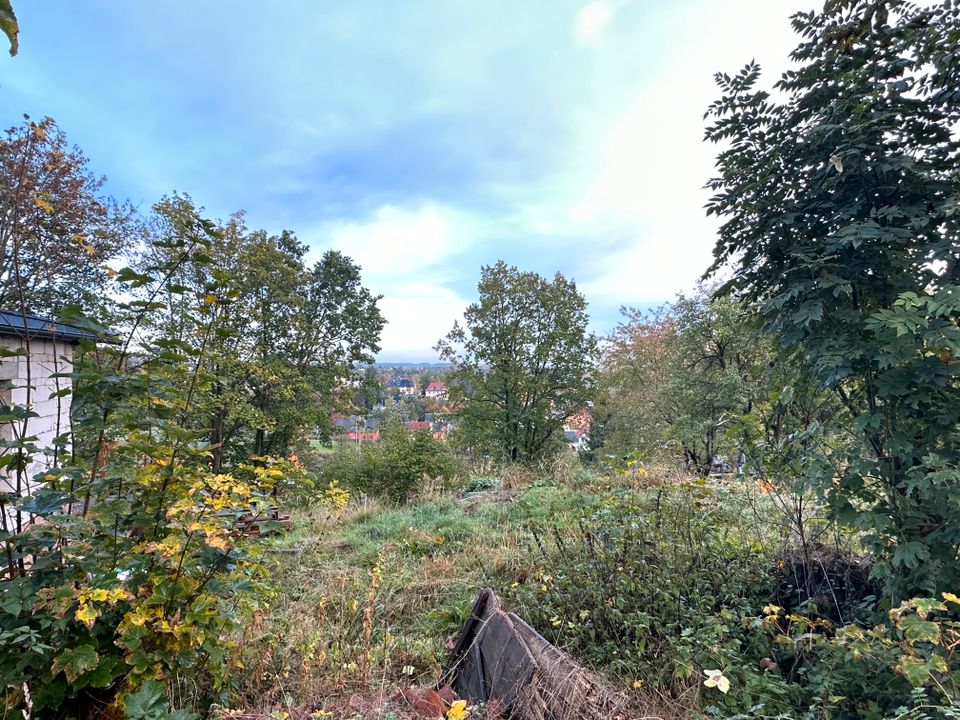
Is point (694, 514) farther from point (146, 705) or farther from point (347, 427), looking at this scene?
point (347, 427)

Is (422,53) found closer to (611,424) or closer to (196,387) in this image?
(196,387)

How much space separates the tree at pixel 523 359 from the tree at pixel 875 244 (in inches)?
478

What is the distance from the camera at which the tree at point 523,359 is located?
48.1ft

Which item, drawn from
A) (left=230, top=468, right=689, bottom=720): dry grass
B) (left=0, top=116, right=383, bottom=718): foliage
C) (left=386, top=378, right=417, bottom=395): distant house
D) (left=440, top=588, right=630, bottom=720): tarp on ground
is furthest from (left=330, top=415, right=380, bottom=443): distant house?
(left=386, top=378, right=417, bottom=395): distant house

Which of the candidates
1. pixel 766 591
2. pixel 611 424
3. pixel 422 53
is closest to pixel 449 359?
pixel 611 424

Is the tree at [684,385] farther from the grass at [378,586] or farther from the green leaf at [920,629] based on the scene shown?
the green leaf at [920,629]

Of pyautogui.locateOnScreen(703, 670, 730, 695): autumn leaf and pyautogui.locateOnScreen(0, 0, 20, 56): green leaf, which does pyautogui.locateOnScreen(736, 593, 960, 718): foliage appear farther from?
pyautogui.locateOnScreen(0, 0, 20, 56): green leaf

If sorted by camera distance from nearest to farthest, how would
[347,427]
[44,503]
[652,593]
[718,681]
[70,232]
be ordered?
[44,503], [718,681], [652,593], [70,232], [347,427]

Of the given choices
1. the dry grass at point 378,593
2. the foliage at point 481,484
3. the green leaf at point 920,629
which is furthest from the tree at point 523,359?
the green leaf at point 920,629

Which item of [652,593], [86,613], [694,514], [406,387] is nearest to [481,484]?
[694,514]

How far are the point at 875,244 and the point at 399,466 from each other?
8.73 meters

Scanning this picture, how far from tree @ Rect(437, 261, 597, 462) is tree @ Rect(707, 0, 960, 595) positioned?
12.2 meters

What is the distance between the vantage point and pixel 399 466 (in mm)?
9281

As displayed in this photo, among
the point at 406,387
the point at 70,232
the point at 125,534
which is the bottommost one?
the point at 125,534
